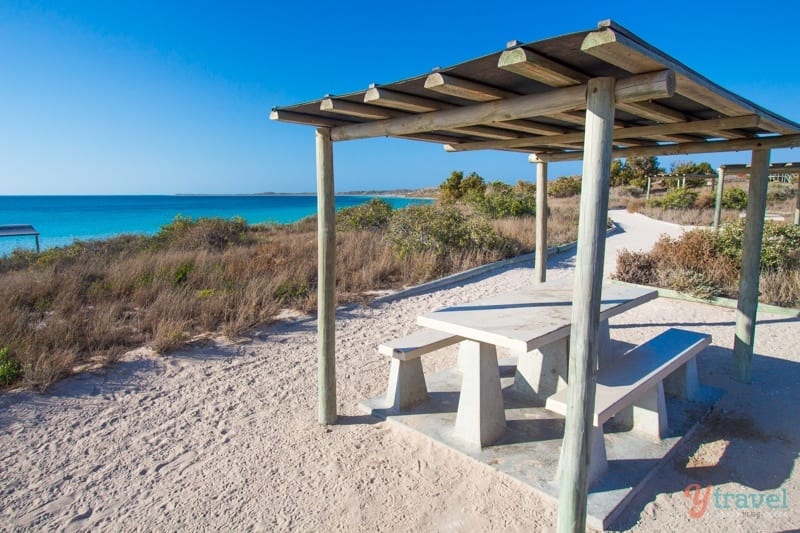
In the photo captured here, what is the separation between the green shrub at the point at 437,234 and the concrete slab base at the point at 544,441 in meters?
5.99

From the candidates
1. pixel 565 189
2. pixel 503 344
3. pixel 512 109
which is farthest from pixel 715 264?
pixel 565 189

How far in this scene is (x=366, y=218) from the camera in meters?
13.3

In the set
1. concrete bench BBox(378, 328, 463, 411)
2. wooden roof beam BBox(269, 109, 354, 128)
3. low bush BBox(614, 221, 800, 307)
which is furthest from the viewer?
low bush BBox(614, 221, 800, 307)

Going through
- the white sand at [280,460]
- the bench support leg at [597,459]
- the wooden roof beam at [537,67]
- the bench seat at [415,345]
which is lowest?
the white sand at [280,460]

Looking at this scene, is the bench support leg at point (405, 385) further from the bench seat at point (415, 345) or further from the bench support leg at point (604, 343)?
the bench support leg at point (604, 343)

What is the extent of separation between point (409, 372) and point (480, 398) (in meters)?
0.80

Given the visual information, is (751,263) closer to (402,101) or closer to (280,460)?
(402,101)

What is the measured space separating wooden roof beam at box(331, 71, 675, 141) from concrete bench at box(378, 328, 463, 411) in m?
1.68

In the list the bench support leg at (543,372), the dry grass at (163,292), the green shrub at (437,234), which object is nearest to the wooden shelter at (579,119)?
the bench support leg at (543,372)

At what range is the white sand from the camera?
2561mm

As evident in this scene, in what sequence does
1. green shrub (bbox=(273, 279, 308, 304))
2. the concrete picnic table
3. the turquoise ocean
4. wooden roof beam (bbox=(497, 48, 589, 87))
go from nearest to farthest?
wooden roof beam (bbox=(497, 48, 589, 87)) → the concrete picnic table → green shrub (bbox=(273, 279, 308, 304)) → the turquoise ocean

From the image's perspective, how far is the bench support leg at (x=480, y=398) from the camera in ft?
10.3

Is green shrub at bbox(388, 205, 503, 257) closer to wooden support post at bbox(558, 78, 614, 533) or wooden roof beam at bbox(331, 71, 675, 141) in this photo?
wooden roof beam at bbox(331, 71, 675, 141)

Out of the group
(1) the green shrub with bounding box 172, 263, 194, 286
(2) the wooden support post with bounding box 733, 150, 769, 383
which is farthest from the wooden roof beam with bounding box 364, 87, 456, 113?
(1) the green shrub with bounding box 172, 263, 194, 286
